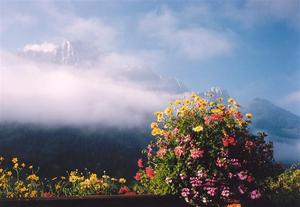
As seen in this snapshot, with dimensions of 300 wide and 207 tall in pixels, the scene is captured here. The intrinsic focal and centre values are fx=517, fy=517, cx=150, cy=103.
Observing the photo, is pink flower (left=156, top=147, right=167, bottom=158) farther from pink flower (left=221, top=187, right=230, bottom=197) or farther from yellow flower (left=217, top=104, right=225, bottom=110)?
yellow flower (left=217, top=104, right=225, bottom=110)

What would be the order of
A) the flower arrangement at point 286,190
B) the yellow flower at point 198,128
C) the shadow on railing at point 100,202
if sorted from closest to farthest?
1. the shadow on railing at point 100,202
2. the yellow flower at point 198,128
3. the flower arrangement at point 286,190

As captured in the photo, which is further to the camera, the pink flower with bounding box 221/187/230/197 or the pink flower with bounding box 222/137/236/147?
the pink flower with bounding box 222/137/236/147

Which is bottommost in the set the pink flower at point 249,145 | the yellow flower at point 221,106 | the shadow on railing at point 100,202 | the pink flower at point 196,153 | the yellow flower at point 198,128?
the shadow on railing at point 100,202

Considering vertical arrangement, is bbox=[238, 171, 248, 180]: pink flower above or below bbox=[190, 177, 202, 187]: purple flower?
above

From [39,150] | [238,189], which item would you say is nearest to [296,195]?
[238,189]

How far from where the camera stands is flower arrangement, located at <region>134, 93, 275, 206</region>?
10.6 meters

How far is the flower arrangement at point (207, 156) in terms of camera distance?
1056 cm

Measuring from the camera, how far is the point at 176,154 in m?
10.8

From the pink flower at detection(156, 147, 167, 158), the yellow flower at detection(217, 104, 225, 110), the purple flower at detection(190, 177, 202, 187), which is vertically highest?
the yellow flower at detection(217, 104, 225, 110)

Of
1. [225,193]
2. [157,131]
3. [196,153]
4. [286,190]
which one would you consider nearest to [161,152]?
[157,131]

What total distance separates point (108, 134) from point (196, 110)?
101877 mm

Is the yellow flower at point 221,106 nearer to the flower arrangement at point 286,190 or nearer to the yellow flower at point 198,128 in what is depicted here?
the yellow flower at point 198,128

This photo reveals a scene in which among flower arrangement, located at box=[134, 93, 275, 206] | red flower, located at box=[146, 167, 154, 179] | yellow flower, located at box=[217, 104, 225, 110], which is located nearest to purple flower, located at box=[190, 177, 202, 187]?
flower arrangement, located at box=[134, 93, 275, 206]

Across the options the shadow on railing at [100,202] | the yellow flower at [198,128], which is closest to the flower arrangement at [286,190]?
the yellow flower at [198,128]
